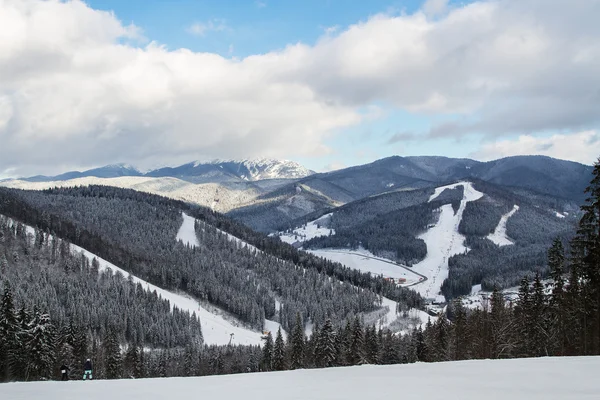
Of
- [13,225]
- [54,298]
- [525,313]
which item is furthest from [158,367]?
[13,225]

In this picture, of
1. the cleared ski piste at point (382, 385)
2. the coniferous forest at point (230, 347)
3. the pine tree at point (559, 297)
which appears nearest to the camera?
the cleared ski piste at point (382, 385)

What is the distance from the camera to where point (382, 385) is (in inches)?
795

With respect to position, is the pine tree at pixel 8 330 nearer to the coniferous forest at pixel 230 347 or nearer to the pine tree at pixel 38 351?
the coniferous forest at pixel 230 347

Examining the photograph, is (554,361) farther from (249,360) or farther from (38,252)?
(38,252)

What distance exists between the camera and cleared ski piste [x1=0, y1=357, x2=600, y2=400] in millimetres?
17558

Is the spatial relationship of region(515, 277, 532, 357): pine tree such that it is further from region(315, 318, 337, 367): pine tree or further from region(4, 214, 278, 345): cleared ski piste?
region(4, 214, 278, 345): cleared ski piste

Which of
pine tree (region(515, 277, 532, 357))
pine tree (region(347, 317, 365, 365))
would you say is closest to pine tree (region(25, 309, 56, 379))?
pine tree (region(347, 317, 365, 365))

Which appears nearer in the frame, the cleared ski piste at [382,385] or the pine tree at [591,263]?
the cleared ski piste at [382,385]

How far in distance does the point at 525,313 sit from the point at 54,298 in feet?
445

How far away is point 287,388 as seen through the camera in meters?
20.4

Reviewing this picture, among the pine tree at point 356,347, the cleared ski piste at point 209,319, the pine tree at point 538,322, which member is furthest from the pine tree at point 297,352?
the cleared ski piste at point 209,319

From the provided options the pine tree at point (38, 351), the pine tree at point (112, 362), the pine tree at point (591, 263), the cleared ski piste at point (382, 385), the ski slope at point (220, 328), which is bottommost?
the ski slope at point (220, 328)

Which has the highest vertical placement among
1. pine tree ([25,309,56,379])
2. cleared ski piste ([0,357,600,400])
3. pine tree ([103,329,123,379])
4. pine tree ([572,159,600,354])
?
pine tree ([572,159,600,354])

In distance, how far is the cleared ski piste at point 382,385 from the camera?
17.6 metres
